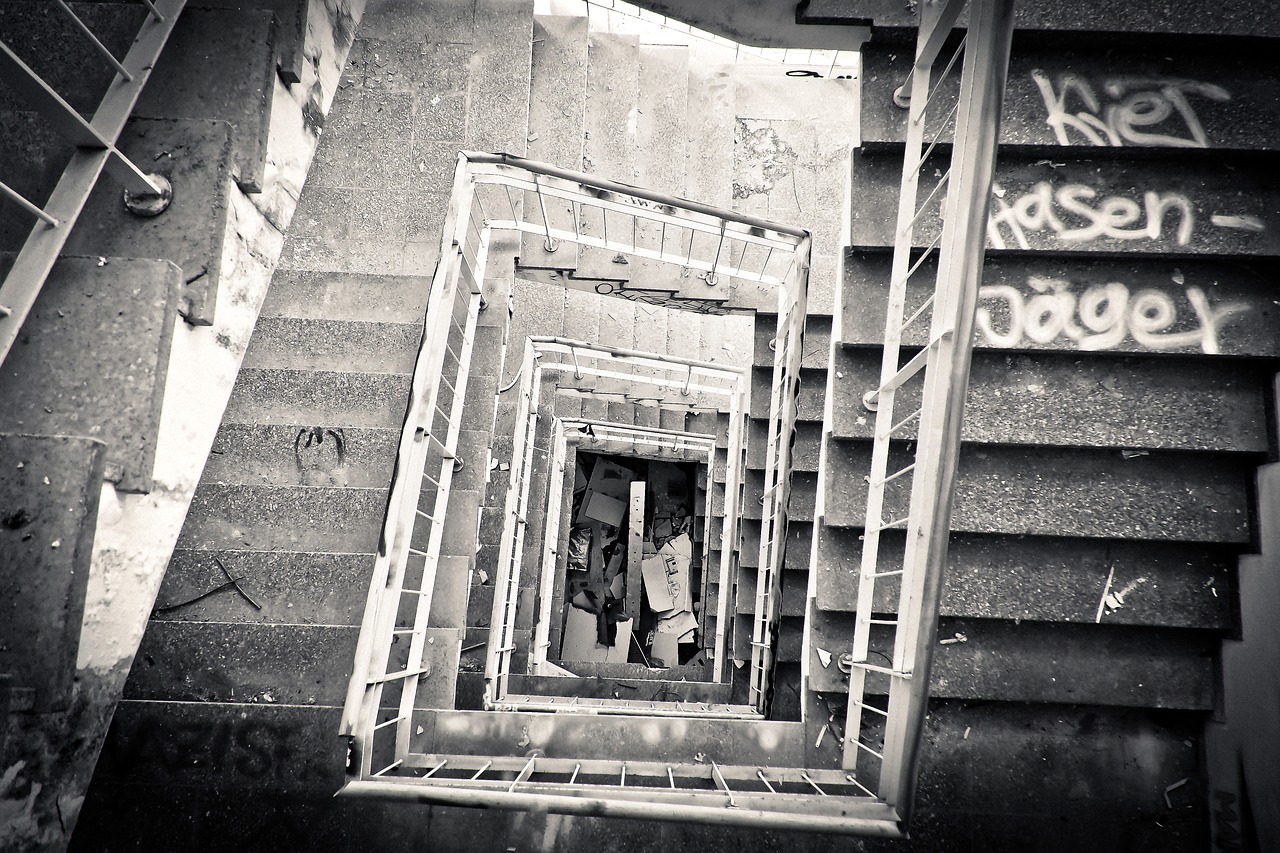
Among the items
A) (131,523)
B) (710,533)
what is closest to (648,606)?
(710,533)

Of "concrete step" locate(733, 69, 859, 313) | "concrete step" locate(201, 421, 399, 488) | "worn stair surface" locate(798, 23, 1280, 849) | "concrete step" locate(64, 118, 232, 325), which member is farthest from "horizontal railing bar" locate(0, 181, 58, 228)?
"concrete step" locate(733, 69, 859, 313)

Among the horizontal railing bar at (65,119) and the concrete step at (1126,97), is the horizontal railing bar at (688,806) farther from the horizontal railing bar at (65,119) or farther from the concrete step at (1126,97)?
the concrete step at (1126,97)

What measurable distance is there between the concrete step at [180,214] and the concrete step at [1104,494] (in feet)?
8.20

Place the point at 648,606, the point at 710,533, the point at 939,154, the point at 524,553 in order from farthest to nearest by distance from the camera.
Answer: the point at 648,606
the point at 710,533
the point at 524,553
the point at 939,154

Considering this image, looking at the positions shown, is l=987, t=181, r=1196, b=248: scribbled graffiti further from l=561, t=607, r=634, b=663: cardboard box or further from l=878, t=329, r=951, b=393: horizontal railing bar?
l=561, t=607, r=634, b=663: cardboard box

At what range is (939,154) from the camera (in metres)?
2.54

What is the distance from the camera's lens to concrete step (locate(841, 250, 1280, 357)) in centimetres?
220

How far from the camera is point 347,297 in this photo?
3.79 m

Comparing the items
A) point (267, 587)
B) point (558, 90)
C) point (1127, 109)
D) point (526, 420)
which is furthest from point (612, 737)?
point (558, 90)

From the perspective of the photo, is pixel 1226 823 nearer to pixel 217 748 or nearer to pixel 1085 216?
pixel 1085 216

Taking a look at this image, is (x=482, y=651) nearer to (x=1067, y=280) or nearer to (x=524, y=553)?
(x=524, y=553)

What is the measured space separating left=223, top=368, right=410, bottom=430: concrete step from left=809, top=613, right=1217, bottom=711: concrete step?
2728 millimetres

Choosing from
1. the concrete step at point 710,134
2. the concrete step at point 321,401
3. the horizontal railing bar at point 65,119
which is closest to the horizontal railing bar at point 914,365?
the horizontal railing bar at point 65,119

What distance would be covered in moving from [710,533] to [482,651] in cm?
438
